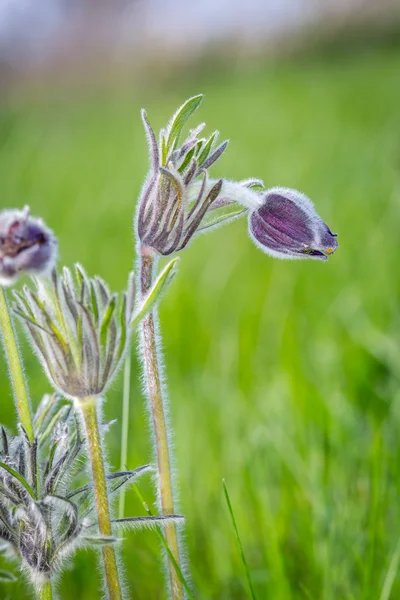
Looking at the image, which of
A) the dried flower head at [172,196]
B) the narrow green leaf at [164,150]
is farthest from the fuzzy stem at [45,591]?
the narrow green leaf at [164,150]

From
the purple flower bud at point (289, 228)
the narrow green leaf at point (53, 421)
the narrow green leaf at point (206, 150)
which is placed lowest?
the narrow green leaf at point (53, 421)

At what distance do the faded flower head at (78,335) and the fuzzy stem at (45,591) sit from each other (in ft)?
0.96

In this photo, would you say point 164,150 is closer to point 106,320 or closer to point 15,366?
point 106,320

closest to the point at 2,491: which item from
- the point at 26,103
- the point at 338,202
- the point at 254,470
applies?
the point at 254,470

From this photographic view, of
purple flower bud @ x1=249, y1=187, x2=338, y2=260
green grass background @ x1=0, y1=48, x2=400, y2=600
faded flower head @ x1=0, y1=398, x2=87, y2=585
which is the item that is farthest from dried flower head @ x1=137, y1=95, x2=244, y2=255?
green grass background @ x1=0, y1=48, x2=400, y2=600

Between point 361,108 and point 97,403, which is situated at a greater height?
point 361,108

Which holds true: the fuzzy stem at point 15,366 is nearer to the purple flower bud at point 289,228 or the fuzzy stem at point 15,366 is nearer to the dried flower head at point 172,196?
the dried flower head at point 172,196

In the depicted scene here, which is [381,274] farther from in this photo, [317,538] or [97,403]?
[97,403]

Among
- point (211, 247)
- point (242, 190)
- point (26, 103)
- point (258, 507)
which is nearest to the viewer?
point (242, 190)

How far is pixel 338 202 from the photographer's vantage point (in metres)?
5.09

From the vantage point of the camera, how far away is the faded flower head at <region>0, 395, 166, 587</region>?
3.17 feet

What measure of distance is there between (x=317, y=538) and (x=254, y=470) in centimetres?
32

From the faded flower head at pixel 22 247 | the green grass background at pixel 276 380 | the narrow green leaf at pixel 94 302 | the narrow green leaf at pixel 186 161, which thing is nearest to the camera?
the faded flower head at pixel 22 247

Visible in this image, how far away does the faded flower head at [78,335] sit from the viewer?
938 millimetres
